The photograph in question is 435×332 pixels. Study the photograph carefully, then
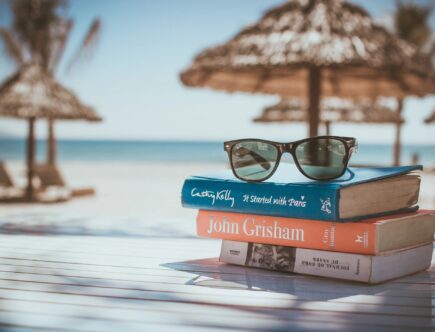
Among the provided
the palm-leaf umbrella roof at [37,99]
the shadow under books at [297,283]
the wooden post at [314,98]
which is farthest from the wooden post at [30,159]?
the shadow under books at [297,283]

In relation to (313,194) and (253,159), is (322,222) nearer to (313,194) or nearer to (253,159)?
(313,194)

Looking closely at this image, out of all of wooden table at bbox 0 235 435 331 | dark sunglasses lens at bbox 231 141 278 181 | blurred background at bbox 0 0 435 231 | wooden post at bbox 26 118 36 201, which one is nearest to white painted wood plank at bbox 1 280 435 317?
wooden table at bbox 0 235 435 331

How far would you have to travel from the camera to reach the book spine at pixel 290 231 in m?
1.44

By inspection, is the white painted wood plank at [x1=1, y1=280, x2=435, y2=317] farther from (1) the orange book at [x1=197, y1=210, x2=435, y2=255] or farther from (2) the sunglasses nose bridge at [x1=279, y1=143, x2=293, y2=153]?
(2) the sunglasses nose bridge at [x1=279, y1=143, x2=293, y2=153]

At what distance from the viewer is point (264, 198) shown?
5.14 feet

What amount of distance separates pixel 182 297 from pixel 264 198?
39 cm

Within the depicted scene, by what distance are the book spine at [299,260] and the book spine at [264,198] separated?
115 mm

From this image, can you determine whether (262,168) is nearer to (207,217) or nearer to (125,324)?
(207,217)

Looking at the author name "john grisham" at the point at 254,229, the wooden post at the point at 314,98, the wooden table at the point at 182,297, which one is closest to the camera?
the wooden table at the point at 182,297

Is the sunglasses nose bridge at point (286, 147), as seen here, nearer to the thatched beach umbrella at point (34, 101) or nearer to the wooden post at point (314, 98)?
the wooden post at point (314, 98)

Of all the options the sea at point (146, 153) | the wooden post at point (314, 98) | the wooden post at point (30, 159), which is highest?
the wooden post at point (314, 98)

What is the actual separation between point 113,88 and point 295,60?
5896cm

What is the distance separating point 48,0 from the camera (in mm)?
13516

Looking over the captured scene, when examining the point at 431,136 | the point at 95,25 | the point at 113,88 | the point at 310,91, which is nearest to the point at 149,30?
the point at 113,88
